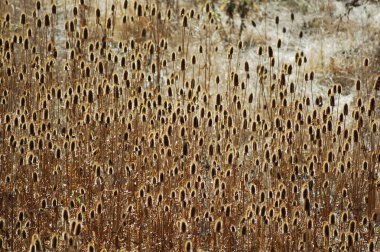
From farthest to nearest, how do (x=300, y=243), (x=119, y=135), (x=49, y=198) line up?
(x=119, y=135), (x=49, y=198), (x=300, y=243)

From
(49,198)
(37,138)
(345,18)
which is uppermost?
(345,18)

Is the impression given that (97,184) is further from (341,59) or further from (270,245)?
(341,59)

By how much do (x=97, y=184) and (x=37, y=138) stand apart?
46 cm

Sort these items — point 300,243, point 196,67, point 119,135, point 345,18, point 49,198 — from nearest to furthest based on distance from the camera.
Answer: point 300,243, point 49,198, point 119,135, point 196,67, point 345,18

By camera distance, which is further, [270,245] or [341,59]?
[341,59]

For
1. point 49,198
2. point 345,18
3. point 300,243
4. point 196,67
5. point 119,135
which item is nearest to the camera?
point 300,243

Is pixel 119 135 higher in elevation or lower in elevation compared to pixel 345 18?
lower

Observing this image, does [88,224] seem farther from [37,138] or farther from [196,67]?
[196,67]

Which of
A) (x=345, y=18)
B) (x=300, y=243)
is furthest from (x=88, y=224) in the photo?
(x=345, y=18)

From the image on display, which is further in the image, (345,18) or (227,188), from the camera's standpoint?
(345,18)

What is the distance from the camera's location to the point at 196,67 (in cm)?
646

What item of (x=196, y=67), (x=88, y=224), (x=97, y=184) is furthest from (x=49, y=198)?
(x=196, y=67)

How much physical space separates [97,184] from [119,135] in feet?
1.99

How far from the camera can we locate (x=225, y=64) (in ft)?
21.4
